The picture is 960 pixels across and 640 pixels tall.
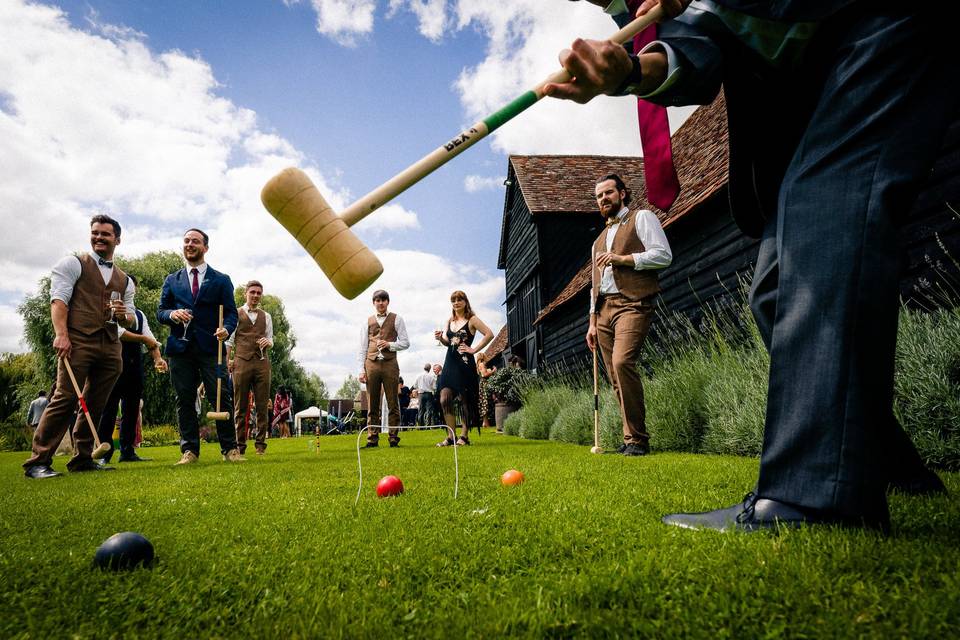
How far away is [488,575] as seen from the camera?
1.37m

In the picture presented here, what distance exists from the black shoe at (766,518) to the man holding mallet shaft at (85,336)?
5.10m

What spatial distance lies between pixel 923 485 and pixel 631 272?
10.1ft

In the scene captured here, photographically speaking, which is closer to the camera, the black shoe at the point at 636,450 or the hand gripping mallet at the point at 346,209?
the hand gripping mallet at the point at 346,209

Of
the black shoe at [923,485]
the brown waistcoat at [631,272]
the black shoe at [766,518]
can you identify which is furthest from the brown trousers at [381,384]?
the black shoe at [923,485]

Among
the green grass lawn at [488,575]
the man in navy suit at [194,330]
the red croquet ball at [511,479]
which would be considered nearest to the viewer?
the green grass lawn at [488,575]

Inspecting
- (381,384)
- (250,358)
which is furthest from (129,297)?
(381,384)

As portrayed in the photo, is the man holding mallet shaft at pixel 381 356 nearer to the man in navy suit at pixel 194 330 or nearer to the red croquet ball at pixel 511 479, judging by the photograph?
the man in navy suit at pixel 194 330

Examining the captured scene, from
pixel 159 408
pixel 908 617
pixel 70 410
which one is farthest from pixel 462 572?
pixel 159 408

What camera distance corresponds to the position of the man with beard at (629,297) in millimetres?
4625

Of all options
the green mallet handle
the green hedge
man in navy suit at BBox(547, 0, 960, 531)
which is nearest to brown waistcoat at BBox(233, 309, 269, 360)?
the green hedge

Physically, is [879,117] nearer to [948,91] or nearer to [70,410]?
[948,91]

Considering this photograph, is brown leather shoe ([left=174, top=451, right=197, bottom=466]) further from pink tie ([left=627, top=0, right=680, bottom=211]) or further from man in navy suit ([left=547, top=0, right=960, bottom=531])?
man in navy suit ([left=547, top=0, right=960, bottom=531])

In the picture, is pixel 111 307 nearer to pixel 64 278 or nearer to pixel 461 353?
pixel 64 278

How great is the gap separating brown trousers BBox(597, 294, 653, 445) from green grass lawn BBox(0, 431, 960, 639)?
90.9 inches
